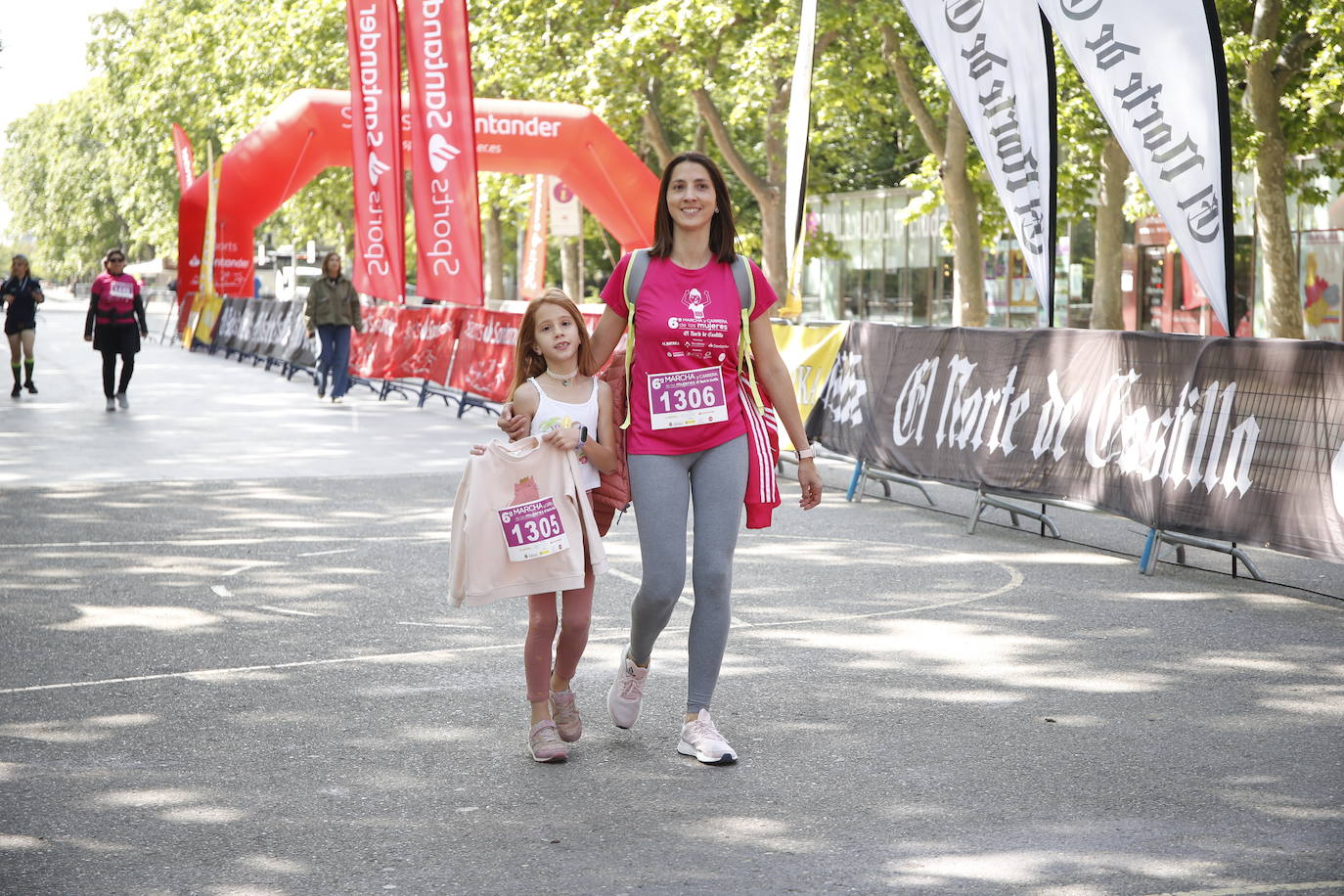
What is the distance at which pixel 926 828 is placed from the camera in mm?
4676

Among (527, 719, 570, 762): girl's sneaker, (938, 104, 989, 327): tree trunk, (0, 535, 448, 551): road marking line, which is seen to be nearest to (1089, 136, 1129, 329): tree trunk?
(938, 104, 989, 327): tree trunk

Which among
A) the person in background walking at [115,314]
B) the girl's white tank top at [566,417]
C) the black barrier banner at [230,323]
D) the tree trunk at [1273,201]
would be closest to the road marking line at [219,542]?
the girl's white tank top at [566,417]

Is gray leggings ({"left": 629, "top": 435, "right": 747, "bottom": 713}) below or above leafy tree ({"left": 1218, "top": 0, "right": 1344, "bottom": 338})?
below

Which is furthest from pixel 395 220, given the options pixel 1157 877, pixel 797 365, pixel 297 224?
→ pixel 297 224

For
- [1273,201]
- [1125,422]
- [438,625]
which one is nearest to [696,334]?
[438,625]

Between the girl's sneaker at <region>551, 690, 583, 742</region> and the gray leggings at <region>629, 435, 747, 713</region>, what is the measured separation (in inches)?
14.8

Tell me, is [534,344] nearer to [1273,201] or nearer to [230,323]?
[1273,201]

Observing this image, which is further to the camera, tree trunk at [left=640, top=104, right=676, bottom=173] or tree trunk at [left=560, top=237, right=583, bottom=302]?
tree trunk at [left=560, top=237, right=583, bottom=302]

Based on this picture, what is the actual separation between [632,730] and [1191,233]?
203 inches

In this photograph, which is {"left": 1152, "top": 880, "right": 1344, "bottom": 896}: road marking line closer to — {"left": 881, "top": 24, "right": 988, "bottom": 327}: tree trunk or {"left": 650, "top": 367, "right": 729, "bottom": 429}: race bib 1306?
{"left": 650, "top": 367, "right": 729, "bottom": 429}: race bib 1306

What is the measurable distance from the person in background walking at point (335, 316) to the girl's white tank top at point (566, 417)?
49.8 ft

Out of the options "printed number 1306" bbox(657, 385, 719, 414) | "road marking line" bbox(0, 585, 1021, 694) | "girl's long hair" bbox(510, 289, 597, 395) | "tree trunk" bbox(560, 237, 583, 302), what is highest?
"tree trunk" bbox(560, 237, 583, 302)

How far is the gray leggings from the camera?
5336 mm

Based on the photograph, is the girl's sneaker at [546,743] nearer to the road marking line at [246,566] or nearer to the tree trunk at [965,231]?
the road marking line at [246,566]
